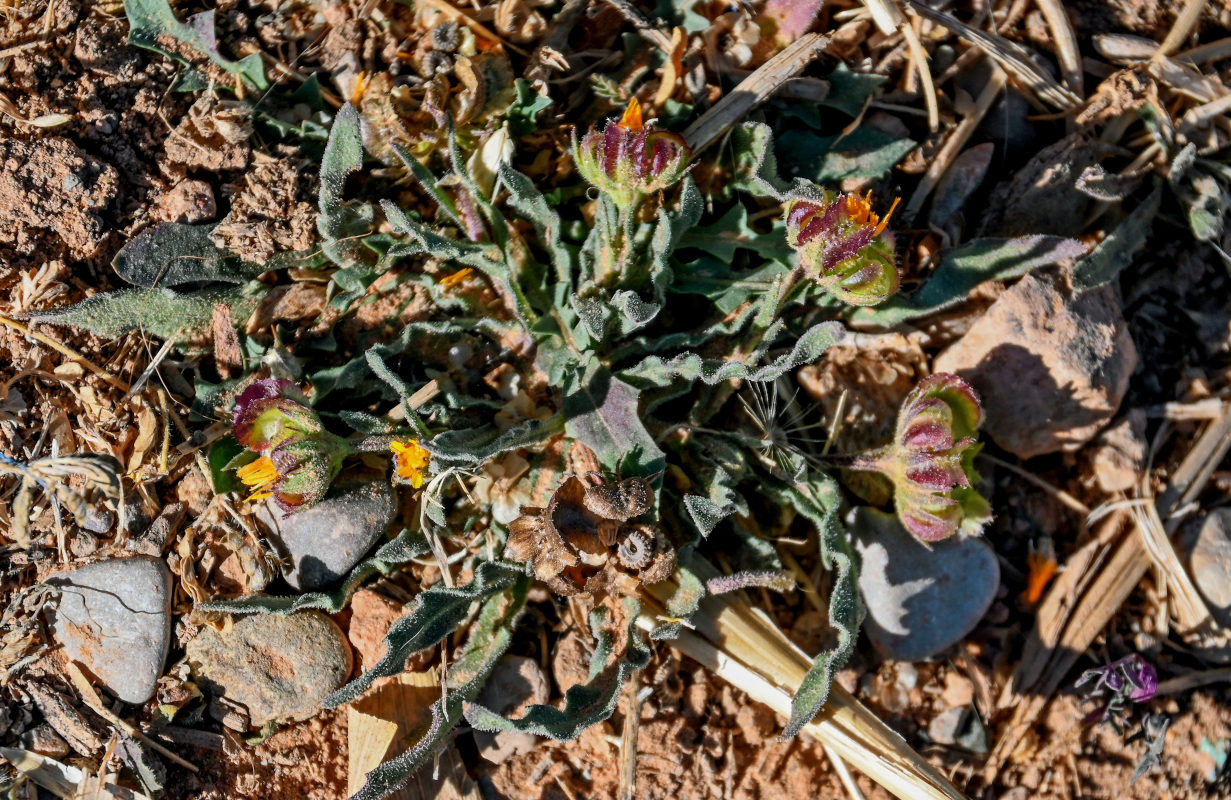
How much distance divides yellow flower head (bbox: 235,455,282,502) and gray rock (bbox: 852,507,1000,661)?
5.79 feet

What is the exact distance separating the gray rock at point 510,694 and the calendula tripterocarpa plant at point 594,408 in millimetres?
121

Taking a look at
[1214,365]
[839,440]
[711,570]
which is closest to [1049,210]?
[1214,365]

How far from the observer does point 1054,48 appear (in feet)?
10.7

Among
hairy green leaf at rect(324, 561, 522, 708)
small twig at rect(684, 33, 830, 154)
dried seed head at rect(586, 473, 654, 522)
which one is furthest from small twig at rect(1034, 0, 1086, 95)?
hairy green leaf at rect(324, 561, 522, 708)

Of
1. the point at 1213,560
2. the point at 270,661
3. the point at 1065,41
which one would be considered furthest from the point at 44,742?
the point at 1065,41

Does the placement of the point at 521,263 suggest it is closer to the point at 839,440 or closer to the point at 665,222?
the point at 665,222

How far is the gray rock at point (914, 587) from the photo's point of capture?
291cm

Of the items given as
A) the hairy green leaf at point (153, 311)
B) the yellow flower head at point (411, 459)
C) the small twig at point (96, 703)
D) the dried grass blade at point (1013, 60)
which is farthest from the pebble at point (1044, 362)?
the small twig at point (96, 703)

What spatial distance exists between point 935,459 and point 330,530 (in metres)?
1.76

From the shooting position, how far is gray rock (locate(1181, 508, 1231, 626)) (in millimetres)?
3176

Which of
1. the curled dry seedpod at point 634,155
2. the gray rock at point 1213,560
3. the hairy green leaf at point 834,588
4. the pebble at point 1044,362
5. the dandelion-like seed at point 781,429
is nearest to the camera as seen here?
the curled dry seedpod at point 634,155

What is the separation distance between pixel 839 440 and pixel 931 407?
0.38 m

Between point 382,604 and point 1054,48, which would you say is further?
point 1054,48

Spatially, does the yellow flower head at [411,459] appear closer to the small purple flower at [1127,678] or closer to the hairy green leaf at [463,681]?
the hairy green leaf at [463,681]
